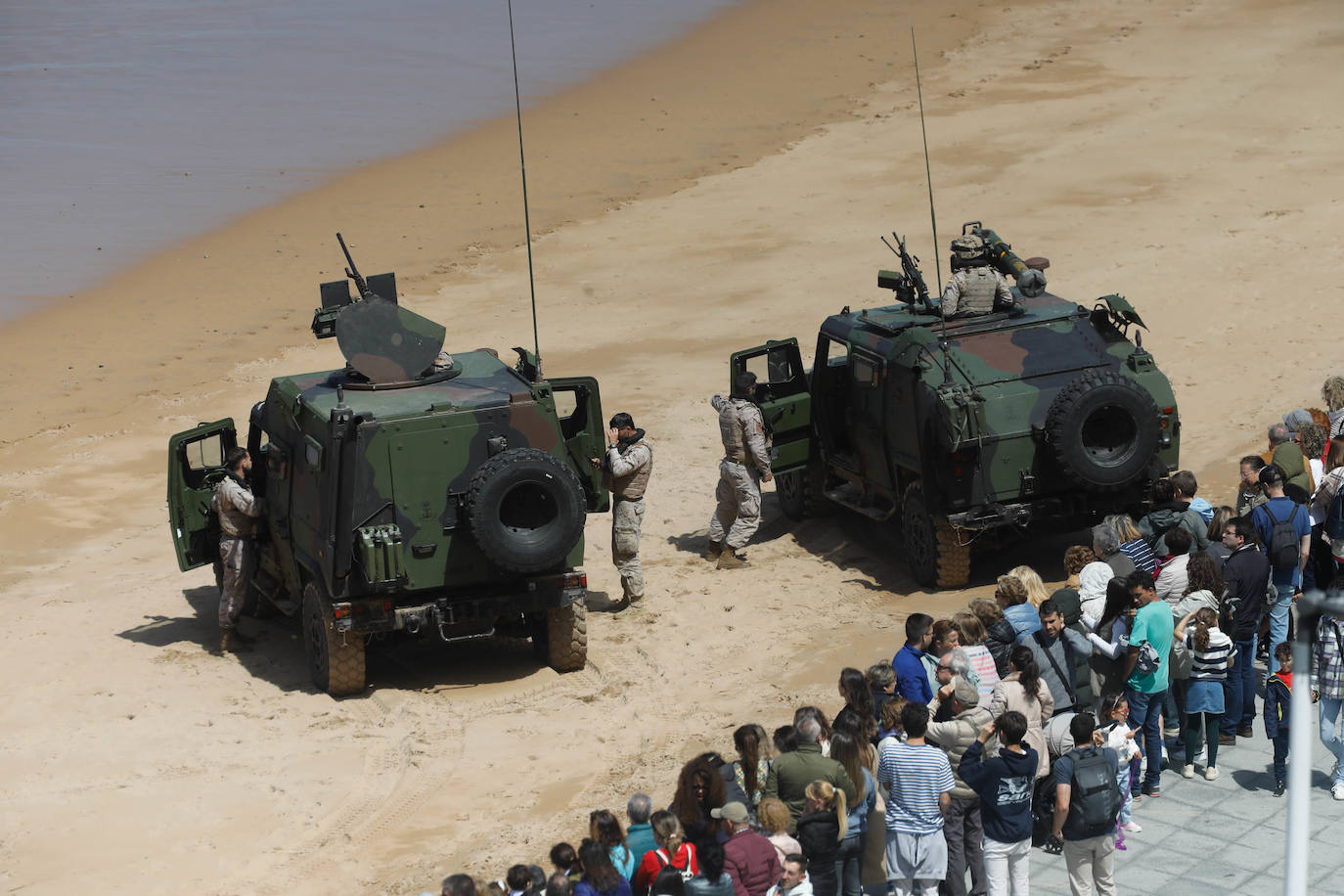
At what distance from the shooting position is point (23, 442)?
20672 millimetres

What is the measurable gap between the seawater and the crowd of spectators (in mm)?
18520

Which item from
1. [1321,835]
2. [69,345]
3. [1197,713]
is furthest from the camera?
[69,345]

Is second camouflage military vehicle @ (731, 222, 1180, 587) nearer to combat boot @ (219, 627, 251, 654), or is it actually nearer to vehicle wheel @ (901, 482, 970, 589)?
vehicle wheel @ (901, 482, 970, 589)

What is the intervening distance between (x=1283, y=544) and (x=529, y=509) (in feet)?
16.1

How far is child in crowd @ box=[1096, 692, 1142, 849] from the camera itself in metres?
9.78

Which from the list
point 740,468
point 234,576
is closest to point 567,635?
point 234,576

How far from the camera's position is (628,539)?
582 inches

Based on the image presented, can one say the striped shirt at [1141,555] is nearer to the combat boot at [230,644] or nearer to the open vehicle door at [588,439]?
the open vehicle door at [588,439]

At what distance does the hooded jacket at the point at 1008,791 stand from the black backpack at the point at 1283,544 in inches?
131

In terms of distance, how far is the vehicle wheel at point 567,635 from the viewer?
13375 millimetres

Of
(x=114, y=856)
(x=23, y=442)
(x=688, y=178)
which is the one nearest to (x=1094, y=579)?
(x=114, y=856)

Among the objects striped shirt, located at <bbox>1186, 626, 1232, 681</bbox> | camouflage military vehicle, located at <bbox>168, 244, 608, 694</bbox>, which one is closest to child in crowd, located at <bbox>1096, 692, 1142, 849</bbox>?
striped shirt, located at <bbox>1186, 626, 1232, 681</bbox>

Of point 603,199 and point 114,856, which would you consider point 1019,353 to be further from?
point 603,199

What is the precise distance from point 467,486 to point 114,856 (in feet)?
11.2
